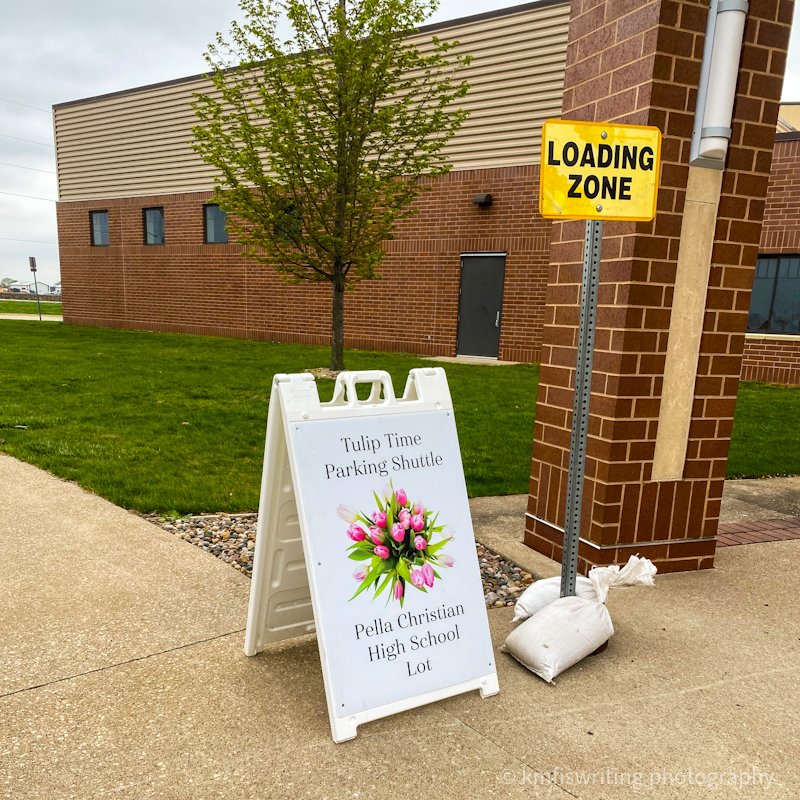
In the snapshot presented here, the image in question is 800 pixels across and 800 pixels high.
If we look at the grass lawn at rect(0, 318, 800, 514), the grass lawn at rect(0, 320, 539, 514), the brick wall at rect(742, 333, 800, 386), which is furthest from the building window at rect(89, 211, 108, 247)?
the brick wall at rect(742, 333, 800, 386)

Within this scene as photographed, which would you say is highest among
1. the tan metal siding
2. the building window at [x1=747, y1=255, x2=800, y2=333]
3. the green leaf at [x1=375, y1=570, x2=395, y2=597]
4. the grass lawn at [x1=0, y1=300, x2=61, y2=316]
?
the tan metal siding

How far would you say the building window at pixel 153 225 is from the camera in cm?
2111

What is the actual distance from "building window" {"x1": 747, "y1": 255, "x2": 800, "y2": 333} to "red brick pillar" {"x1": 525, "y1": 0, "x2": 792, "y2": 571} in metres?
10.2

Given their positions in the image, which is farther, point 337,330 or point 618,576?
point 337,330

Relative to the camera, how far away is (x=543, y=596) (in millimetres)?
3246

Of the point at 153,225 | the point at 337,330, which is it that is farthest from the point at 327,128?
the point at 153,225

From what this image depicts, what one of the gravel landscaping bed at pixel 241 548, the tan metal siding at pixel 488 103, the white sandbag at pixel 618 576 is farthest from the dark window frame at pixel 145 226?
the white sandbag at pixel 618 576

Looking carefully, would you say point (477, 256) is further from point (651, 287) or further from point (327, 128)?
point (651, 287)

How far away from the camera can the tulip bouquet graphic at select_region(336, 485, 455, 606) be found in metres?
2.54

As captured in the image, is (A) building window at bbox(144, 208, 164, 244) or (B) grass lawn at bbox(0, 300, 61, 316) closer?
(A) building window at bbox(144, 208, 164, 244)

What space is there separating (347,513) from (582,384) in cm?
123

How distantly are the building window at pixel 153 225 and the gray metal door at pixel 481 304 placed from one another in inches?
449

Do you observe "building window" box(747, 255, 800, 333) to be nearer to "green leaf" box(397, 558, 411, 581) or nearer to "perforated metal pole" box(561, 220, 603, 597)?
"perforated metal pole" box(561, 220, 603, 597)

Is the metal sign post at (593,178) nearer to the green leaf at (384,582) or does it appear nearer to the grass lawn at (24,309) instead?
the green leaf at (384,582)
